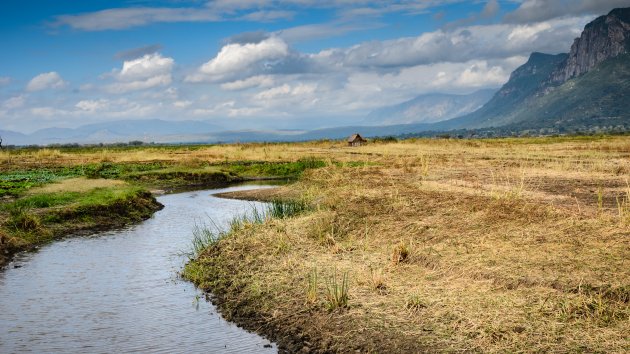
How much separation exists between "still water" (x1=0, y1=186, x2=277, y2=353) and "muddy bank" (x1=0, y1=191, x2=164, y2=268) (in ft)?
3.58

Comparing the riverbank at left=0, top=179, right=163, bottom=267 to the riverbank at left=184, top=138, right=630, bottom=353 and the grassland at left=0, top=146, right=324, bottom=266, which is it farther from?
the riverbank at left=184, top=138, right=630, bottom=353

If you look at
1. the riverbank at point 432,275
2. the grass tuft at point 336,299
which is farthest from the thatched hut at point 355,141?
the grass tuft at point 336,299

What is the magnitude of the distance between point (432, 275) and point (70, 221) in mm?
22891

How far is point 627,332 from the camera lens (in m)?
11.6

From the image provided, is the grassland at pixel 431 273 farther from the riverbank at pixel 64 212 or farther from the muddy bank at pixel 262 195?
the muddy bank at pixel 262 195

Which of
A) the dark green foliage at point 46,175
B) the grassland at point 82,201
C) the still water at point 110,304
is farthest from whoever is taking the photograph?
the dark green foliage at point 46,175

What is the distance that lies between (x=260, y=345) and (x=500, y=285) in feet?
20.4

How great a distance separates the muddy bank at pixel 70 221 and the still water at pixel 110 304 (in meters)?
1.09

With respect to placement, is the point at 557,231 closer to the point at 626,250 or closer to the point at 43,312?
the point at 626,250

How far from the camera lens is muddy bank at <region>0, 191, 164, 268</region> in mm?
26594

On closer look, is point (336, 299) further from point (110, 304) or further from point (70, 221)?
point (70, 221)

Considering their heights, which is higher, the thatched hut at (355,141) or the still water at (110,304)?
the thatched hut at (355,141)

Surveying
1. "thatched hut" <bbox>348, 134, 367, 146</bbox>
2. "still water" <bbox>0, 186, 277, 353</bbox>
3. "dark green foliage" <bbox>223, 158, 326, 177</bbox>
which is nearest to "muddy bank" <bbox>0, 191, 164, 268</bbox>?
"still water" <bbox>0, 186, 277, 353</bbox>

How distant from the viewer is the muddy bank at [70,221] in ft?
87.2
